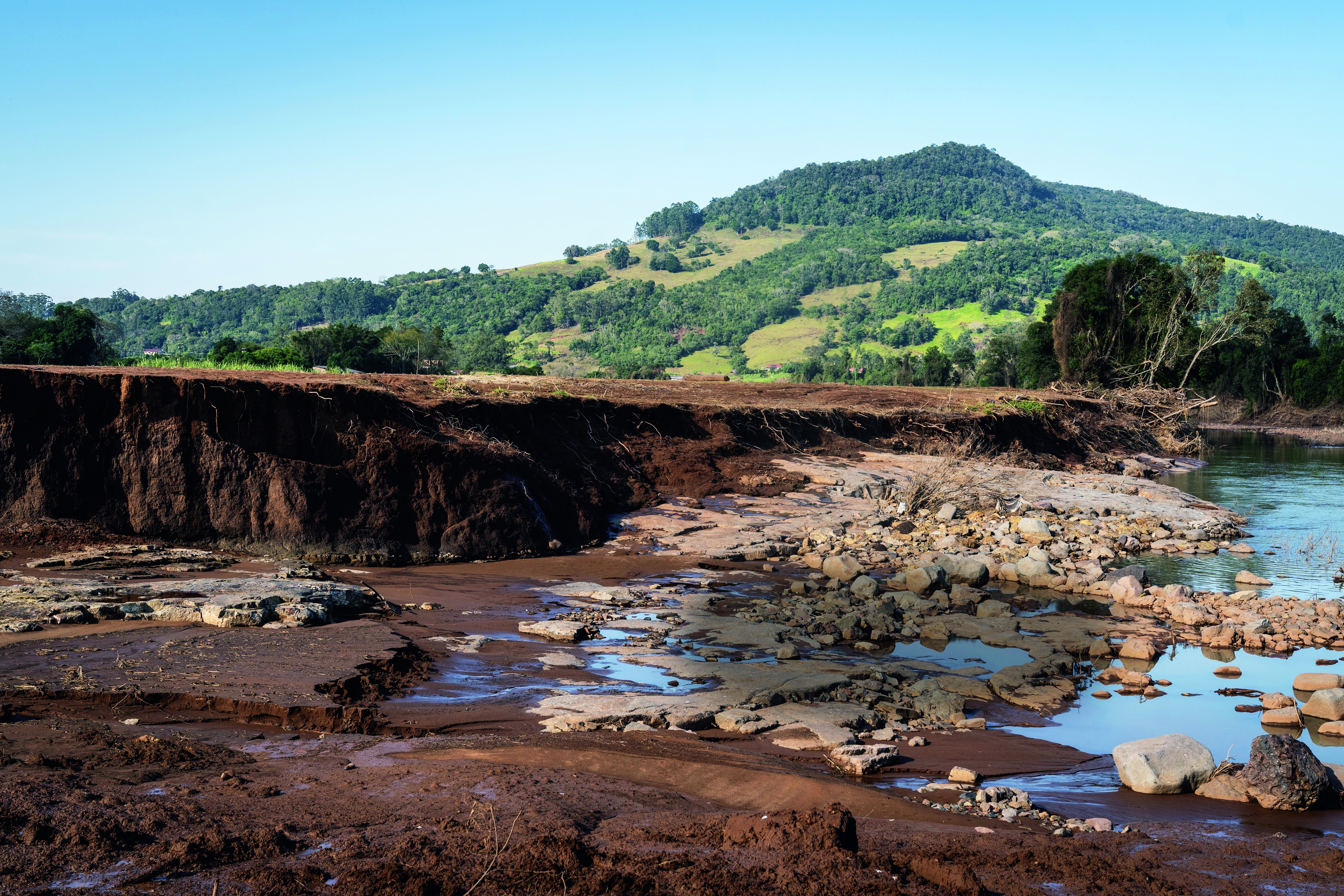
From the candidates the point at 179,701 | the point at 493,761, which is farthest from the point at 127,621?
the point at 493,761

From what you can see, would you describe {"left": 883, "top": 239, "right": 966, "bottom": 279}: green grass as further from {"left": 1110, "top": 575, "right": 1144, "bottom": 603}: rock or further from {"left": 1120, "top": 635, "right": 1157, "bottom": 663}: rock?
{"left": 1120, "top": 635, "right": 1157, "bottom": 663}: rock

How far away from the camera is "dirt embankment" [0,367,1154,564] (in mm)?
12867

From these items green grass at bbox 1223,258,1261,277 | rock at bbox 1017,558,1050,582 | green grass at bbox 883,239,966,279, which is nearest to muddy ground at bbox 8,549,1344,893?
rock at bbox 1017,558,1050,582

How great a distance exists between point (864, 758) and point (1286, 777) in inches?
119

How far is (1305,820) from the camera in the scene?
20.7 ft

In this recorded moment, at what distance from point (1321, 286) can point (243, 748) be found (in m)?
151

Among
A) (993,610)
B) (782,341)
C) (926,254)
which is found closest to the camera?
(993,610)

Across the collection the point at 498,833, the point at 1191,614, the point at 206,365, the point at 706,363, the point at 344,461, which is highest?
the point at 706,363

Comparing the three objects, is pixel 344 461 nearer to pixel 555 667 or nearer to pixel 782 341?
pixel 555 667

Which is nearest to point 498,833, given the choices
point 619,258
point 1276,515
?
point 1276,515

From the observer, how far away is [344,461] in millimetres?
14852

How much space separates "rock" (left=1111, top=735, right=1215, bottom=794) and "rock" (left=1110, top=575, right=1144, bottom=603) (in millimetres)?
6868

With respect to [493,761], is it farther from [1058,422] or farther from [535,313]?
[535,313]

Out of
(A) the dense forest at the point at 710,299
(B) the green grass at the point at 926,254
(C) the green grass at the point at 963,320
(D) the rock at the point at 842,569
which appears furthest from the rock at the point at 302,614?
(B) the green grass at the point at 926,254
